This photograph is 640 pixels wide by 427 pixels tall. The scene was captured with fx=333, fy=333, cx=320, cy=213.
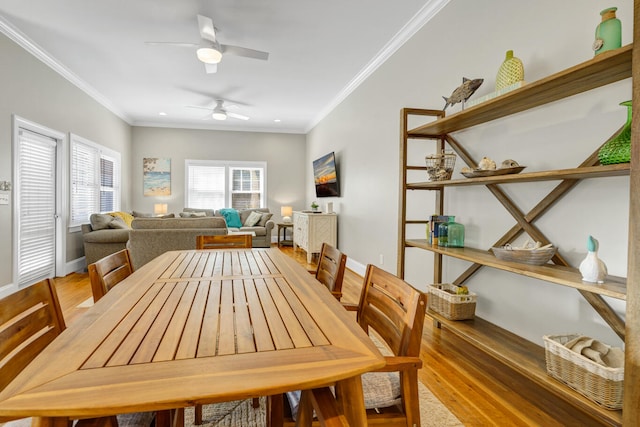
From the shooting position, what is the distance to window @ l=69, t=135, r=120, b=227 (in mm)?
5070

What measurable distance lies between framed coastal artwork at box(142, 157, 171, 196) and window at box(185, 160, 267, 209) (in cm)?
43

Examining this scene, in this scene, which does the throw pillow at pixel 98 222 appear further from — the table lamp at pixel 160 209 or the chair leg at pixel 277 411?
the chair leg at pixel 277 411

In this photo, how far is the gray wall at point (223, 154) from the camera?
7703 millimetres

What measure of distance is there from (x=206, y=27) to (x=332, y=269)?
8.62 feet

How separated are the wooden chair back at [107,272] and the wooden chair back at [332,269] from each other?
1055 mm

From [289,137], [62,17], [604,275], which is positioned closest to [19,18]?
[62,17]

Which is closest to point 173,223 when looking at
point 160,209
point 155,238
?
point 155,238

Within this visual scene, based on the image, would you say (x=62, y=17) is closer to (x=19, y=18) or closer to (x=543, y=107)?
(x=19, y=18)

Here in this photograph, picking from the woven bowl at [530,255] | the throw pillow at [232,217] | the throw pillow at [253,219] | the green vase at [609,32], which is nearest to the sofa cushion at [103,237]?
the throw pillow at [232,217]

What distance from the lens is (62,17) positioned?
10.6 ft

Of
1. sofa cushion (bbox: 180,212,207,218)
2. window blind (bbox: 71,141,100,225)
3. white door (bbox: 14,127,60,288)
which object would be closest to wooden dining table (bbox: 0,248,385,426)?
white door (bbox: 14,127,60,288)

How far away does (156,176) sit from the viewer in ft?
25.5

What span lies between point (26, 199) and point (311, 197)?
5.16 metres

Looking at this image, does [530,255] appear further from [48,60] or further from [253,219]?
[253,219]
